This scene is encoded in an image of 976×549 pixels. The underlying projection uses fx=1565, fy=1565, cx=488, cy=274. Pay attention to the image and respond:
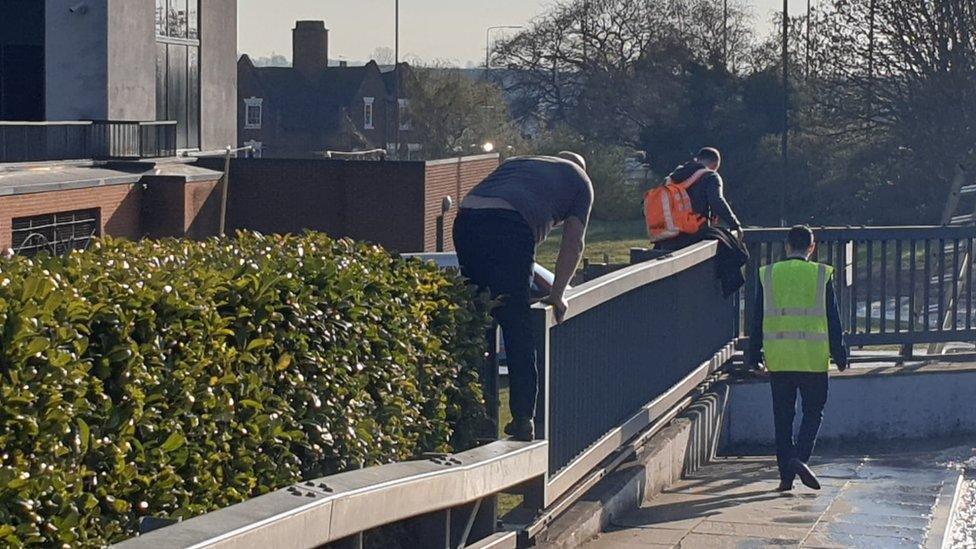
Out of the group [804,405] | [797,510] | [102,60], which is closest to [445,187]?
[102,60]

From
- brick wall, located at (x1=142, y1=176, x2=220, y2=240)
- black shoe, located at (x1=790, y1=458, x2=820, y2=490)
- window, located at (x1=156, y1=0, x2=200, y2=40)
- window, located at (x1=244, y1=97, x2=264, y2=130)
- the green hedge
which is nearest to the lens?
the green hedge

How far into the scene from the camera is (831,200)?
49.6 metres

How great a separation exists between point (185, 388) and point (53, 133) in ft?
93.4

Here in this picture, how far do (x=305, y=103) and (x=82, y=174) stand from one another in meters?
61.8

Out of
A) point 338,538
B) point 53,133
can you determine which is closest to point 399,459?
point 338,538

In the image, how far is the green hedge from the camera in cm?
386

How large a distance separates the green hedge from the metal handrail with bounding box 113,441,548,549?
0.20m

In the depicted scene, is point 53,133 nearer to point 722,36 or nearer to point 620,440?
point 620,440

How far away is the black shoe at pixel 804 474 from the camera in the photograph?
10328mm

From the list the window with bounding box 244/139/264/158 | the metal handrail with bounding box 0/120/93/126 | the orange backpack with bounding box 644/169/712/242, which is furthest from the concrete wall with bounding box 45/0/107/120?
the orange backpack with bounding box 644/169/712/242

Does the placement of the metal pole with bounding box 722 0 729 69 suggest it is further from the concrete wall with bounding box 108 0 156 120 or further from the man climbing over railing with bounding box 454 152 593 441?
the man climbing over railing with bounding box 454 152 593 441

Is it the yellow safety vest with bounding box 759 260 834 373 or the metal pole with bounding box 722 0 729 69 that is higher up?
the metal pole with bounding box 722 0 729 69

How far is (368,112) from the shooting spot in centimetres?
9481

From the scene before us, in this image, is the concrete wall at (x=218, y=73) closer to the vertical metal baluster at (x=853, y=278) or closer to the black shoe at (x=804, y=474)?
the vertical metal baluster at (x=853, y=278)
